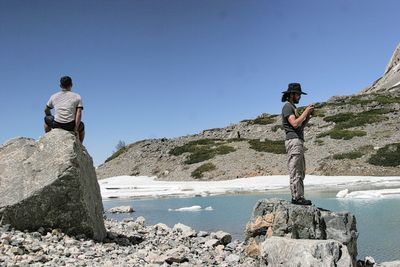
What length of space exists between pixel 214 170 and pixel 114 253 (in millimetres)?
48545

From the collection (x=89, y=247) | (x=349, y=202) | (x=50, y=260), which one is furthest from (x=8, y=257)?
(x=349, y=202)

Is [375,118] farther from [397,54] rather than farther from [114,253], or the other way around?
[397,54]

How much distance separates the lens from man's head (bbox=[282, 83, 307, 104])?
10.8m

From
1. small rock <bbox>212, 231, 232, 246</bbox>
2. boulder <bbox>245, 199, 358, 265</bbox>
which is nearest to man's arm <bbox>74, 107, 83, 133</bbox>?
boulder <bbox>245, 199, 358, 265</bbox>

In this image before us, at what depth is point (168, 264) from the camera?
10.2 meters

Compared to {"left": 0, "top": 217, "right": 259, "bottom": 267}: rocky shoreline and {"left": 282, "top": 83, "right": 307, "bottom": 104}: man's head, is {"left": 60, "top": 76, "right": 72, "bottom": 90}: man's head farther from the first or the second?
{"left": 282, "top": 83, "right": 307, "bottom": 104}: man's head

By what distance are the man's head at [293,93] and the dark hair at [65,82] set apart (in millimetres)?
5806

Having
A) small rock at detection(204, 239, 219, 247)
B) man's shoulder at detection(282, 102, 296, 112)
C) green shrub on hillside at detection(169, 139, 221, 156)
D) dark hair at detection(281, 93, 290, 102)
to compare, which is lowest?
small rock at detection(204, 239, 219, 247)

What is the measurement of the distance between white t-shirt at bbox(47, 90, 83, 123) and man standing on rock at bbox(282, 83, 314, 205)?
556 centimetres

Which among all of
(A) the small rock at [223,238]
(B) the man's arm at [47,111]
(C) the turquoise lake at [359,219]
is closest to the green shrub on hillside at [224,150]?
(C) the turquoise lake at [359,219]

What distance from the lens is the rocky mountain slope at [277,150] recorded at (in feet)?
177

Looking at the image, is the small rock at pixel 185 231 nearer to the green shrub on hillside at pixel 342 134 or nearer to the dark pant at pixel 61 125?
the dark pant at pixel 61 125

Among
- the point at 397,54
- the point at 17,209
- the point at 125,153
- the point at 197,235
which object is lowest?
the point at 197,235

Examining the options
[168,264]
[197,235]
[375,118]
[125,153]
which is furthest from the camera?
[125,153]
